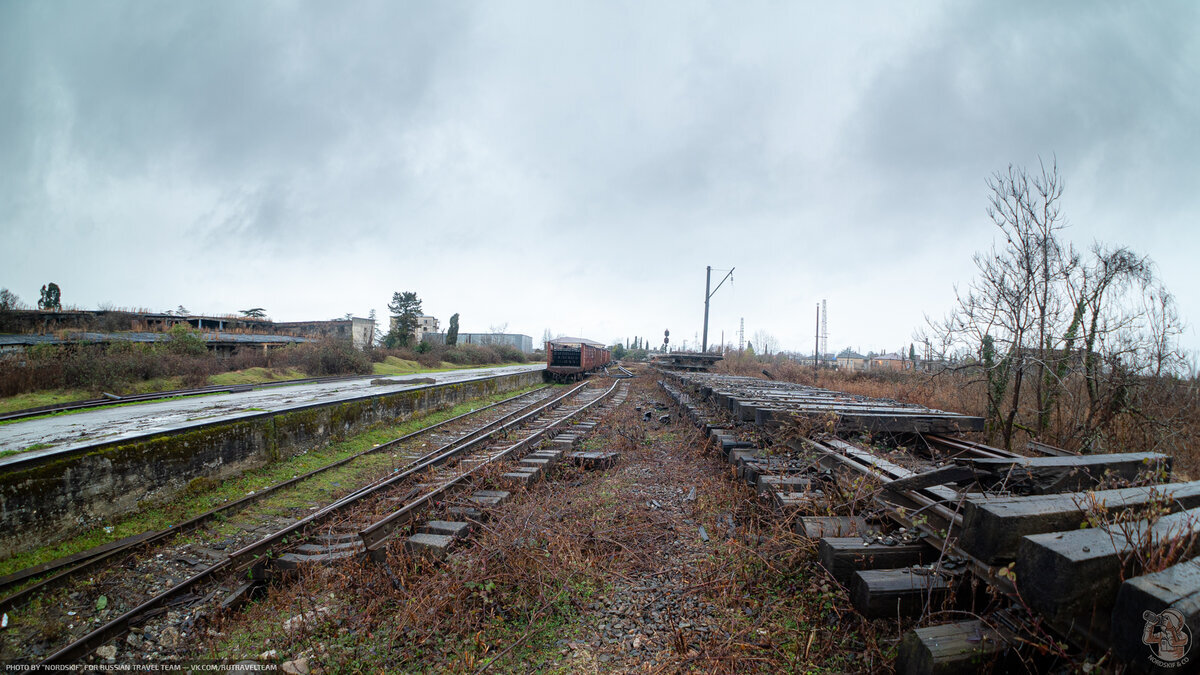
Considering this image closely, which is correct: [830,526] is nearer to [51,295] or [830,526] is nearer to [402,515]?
[402,515]

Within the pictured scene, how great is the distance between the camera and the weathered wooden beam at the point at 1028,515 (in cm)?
203

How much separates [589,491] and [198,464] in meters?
5.89

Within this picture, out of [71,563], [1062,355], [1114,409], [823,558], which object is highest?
[1062,355]

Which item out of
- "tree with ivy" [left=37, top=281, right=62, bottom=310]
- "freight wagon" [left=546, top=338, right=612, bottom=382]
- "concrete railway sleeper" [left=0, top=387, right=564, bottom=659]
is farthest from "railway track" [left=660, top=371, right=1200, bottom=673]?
"tree with ivy" [left=37, top=281, right=62, bottom=310]

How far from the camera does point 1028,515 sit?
2025mm

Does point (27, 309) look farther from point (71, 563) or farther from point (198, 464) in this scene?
point (71, 563)

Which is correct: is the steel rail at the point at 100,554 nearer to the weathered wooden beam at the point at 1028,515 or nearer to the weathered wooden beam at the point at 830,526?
the weathered wooden beam at the point at 830,526

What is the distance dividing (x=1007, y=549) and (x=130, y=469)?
8756 mm

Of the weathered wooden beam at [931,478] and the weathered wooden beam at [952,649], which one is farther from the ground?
the weathered wooden beam at [931,478]

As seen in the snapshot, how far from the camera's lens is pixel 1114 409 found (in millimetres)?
6238

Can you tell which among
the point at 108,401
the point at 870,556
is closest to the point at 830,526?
the point at 870,556

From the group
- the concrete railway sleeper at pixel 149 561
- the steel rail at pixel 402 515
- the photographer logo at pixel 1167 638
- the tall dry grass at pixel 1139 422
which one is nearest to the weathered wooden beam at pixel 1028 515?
the photographer logo at pixel 1167 638

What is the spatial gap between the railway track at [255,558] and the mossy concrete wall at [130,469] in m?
1.17

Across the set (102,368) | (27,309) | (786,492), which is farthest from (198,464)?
(27,309)
